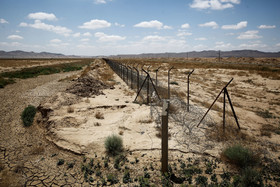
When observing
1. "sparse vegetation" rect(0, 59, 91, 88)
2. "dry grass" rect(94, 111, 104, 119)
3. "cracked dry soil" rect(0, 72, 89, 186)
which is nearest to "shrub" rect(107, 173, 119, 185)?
"cracked dry soil" rect(0, 72, 89, 186)

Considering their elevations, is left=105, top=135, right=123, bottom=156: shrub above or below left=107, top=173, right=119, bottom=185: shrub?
above

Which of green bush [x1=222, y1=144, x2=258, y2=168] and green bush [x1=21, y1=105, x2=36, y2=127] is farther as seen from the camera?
green bush [x1=21, y1=105, x2=36, y2=127]

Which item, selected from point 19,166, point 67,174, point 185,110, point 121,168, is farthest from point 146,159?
point 185,110

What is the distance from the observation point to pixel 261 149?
17.6 ft

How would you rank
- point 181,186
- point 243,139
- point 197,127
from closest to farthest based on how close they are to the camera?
1. point 181,186
2. point 243,139
3. point 197,127

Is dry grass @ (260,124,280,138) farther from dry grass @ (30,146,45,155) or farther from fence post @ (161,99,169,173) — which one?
dry grass @ (30,146,45,155)

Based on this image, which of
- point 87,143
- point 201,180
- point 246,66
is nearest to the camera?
point 201,180

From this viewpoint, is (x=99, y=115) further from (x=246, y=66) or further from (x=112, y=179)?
(x=246, y=66)

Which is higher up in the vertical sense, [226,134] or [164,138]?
[164,138]

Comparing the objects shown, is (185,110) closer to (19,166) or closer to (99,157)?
(99,157)

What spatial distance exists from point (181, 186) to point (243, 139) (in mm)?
3595

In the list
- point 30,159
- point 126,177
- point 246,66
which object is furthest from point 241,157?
point 246,66

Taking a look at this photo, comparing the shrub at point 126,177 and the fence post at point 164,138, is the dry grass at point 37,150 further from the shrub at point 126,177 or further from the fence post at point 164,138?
the fence post at point 164,138

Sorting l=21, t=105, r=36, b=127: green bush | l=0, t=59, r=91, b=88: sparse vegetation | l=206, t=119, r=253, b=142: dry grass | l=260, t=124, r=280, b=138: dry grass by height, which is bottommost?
l=260, t=124, r=280, b=138: dry grass
